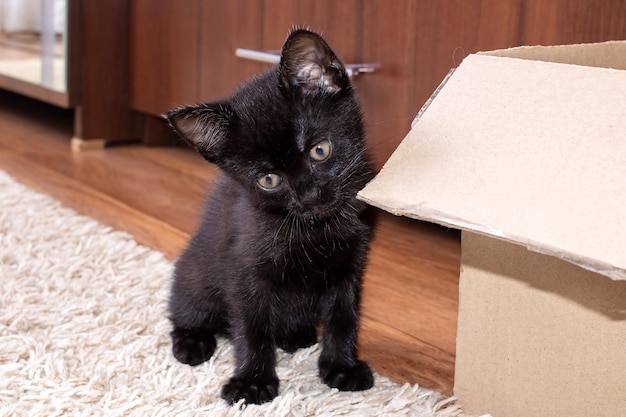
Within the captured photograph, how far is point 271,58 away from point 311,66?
0.92 m

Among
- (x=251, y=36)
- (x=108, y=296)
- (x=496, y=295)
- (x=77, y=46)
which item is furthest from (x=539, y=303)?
(x=77, y=46)

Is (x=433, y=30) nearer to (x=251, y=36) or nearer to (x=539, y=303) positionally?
(x=251, y=36)

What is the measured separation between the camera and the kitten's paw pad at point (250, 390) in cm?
112

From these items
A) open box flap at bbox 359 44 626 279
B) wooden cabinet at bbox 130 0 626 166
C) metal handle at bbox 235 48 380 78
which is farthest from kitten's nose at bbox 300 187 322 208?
metal handle at bbox 235 48 380 78

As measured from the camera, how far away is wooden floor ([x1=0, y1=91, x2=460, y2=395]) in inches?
53.1

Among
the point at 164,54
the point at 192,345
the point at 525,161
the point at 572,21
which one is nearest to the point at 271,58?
the point at 164,54

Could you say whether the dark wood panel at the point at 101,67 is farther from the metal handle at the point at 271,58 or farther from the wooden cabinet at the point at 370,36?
the metal handle at the point at 271,58

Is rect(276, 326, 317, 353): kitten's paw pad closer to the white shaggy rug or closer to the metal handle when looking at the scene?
the white shaggy rug

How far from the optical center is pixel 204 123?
41.6 inches

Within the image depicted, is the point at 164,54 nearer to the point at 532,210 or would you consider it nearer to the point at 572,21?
the point at 572,21

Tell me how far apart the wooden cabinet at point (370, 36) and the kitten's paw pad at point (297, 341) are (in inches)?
17.3

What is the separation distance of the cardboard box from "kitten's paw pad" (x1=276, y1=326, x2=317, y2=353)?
29 cm

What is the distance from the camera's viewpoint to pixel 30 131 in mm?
2943

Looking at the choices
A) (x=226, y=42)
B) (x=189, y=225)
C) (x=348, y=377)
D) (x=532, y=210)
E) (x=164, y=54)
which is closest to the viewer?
(x=532, y=210)
